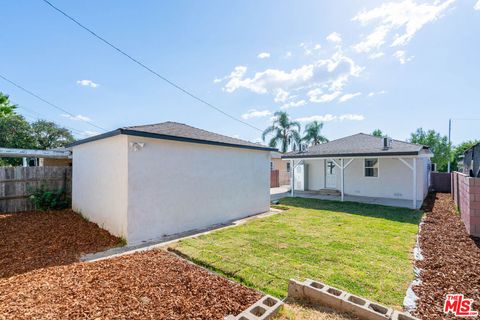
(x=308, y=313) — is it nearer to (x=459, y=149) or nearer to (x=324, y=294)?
(x=324, y=294)

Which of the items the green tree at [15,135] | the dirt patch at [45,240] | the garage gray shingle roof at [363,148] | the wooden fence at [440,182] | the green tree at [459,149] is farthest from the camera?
the green tree at [459,149]

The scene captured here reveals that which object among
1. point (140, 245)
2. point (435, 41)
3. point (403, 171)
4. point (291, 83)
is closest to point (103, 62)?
point (140, 245)

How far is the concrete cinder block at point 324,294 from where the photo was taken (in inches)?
109

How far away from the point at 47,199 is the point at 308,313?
30.6 feet

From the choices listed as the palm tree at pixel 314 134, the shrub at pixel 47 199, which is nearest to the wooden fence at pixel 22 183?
the shrub at pixel 47 199

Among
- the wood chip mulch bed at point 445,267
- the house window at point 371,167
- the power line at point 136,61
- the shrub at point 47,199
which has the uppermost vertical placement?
the power line at point 136,61

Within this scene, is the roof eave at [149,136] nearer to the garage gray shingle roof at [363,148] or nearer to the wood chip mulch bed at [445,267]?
the wood chip mulch bed at [445,267]

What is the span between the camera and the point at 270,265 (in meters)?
4.15

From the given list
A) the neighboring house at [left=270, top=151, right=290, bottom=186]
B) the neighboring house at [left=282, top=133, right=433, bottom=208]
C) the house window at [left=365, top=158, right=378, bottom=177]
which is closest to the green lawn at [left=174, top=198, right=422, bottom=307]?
the neighboring house at [left=282, top=133, right=433, bottom=208]

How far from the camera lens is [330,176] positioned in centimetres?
1478

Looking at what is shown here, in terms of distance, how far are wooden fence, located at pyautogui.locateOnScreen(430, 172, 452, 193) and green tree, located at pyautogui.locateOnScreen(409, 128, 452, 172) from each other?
1217 centimetres

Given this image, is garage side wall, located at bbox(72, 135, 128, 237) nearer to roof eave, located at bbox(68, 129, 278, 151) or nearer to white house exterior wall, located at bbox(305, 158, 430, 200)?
roof eave, located at bbox(68, 129, 278, 151)

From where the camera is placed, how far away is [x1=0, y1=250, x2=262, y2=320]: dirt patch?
2686 mm

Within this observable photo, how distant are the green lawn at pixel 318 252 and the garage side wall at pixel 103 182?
182cm
